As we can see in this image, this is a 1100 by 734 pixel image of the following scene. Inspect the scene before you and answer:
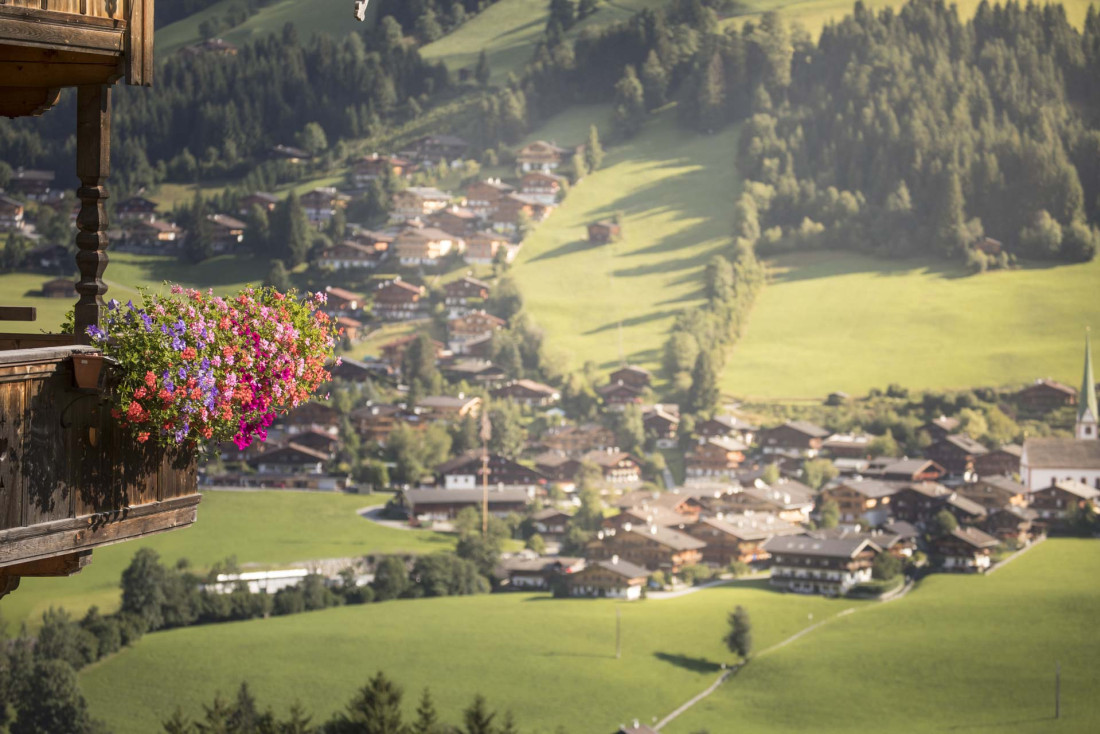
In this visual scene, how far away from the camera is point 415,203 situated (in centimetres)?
11969

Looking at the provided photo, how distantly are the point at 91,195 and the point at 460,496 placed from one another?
67.0m

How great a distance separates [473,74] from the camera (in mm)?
140250

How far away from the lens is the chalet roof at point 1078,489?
72.4 meters

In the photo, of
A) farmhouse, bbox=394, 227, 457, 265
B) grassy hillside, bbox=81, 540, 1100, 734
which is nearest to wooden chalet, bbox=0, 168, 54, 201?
grassy hillside, bbox=81, 540, 1100, 734

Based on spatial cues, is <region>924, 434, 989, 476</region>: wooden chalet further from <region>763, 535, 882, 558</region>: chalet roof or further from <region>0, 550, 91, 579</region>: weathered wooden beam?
<region>0, 550, 91, 579</region>: weathered wooden beam

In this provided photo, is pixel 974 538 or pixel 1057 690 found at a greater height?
pixel 974 538

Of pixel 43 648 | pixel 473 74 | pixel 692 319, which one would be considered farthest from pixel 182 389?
pixel 473 74

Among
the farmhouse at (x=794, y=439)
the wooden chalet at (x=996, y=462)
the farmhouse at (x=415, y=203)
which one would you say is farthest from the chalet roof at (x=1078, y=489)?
the farmhouse at (x=415, y=203)

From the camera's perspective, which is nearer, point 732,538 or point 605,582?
point 605,582

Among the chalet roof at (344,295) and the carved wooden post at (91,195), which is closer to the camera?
the carved wooden post at (91,195)

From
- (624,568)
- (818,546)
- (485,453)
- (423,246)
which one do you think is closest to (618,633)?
(624,568)

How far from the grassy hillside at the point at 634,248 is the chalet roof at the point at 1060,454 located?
21.3 meters

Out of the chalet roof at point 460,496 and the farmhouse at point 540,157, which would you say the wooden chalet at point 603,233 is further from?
the chalet roof at point 460,496

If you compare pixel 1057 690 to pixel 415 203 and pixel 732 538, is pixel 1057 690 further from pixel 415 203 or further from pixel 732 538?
pixel 415 203
